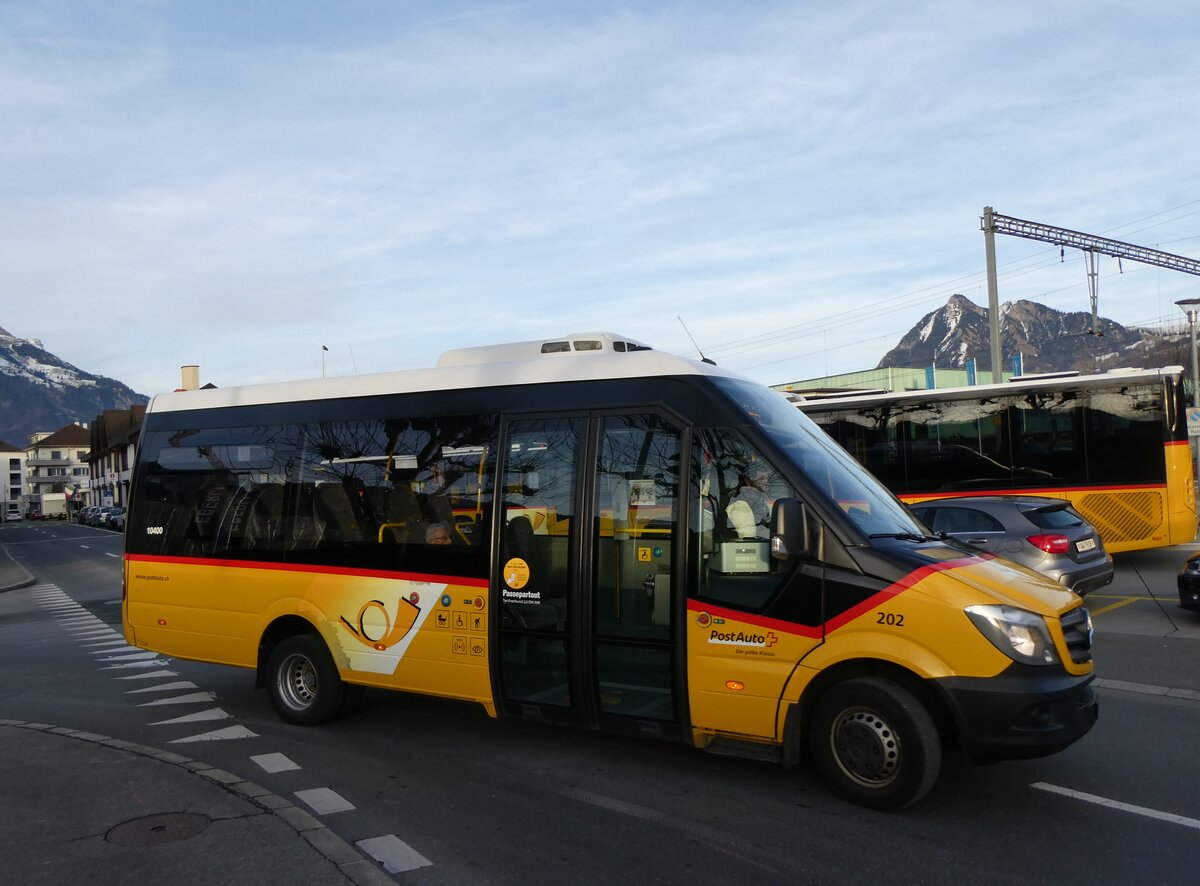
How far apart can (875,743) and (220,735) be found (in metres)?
5.03

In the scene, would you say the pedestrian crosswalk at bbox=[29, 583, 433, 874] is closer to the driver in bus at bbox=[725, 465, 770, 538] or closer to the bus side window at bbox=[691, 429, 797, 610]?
the bus side window at bbox=[691, 429, 797, 610]

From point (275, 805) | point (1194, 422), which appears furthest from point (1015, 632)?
point (1194, 422)

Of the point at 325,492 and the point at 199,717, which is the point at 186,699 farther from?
the point at 325,492

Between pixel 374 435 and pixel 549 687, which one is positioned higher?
pixel 374 435

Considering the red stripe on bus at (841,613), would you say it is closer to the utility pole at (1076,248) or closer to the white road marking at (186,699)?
the white road marking at (186,699)

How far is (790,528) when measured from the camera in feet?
17.7

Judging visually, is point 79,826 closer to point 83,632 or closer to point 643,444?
point 643,444

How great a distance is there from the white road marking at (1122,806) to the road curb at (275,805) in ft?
12.3

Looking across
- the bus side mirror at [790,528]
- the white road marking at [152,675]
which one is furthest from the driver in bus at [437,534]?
the white road marking at [152,675]

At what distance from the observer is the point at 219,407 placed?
8672 mm

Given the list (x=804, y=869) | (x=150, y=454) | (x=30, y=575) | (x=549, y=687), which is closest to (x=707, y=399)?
(x=549, y=687)

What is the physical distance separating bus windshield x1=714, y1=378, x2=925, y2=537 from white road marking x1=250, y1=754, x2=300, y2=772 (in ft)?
12.7

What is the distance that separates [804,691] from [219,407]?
18.7 ft

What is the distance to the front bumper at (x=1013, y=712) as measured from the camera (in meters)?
5.07
